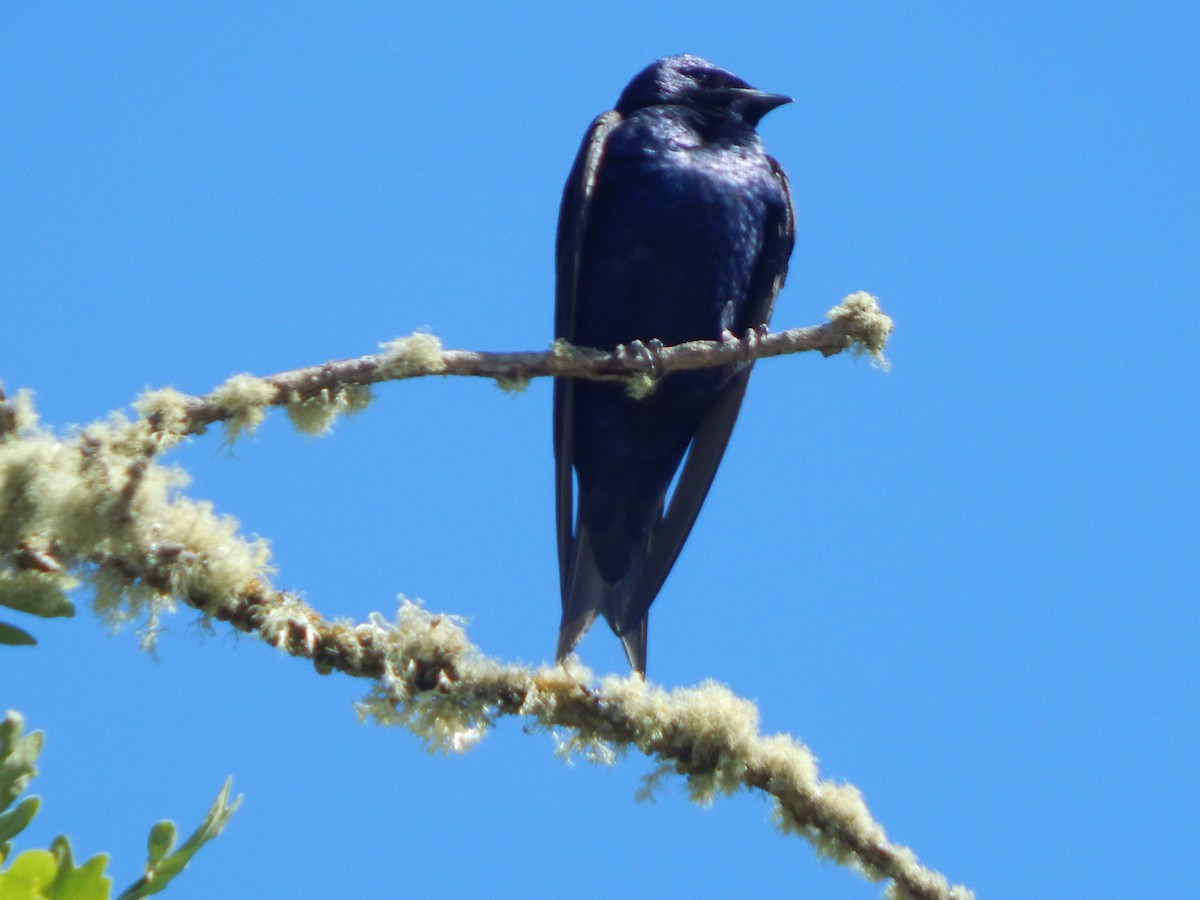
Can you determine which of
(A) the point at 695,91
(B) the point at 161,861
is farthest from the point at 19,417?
(A) the point at 695,91

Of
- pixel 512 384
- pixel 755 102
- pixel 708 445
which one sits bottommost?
pixel 512 384

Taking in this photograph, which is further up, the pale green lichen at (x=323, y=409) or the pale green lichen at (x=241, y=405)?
the pale green lichen at (x=323, y=409)

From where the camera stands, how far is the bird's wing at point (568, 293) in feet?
17.4

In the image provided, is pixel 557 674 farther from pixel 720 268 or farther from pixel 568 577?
pixel 720 268

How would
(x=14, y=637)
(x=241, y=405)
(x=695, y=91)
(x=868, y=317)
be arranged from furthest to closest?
(x=695, y=91) < (x=868, y=317) < (x=241, y=405) < (x=14, y=637)

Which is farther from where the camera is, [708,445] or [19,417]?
[708,445]

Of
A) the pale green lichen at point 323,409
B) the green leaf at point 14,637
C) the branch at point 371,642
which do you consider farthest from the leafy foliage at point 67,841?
→ the pale green lichen at point 323,409

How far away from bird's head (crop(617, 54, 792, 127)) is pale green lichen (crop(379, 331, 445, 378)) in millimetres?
3070

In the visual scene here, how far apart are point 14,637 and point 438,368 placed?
1.37 meters

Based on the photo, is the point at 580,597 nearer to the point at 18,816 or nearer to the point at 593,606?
the point at 593,606

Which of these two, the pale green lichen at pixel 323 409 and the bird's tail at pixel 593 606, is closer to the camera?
the pale green lichen at pixel 323 409

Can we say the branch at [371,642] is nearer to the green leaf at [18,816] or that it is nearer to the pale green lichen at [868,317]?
the green leaf at [18,816]

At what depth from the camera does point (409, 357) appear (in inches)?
137

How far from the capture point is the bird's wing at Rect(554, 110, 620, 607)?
5.32m
